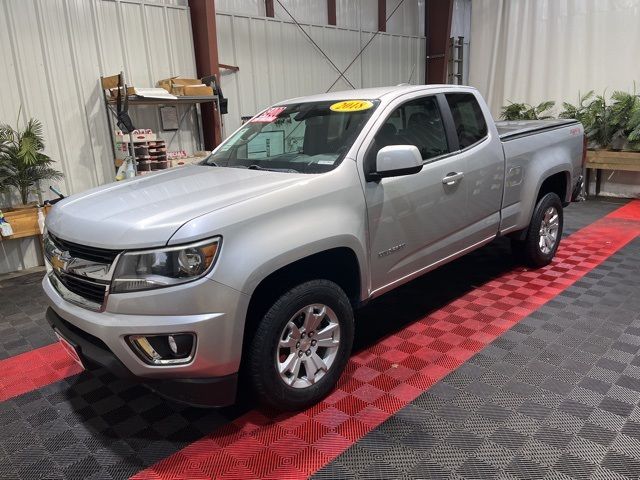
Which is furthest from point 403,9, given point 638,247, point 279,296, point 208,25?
point 279,296

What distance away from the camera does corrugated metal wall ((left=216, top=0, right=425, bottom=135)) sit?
7641mm

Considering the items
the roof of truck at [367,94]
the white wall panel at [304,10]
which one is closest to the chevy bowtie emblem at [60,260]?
the roof of truck at [367,94]

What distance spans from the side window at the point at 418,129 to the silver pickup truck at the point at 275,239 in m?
0.01

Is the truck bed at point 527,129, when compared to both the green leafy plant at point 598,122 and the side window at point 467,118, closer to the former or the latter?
the side window at point 467,118

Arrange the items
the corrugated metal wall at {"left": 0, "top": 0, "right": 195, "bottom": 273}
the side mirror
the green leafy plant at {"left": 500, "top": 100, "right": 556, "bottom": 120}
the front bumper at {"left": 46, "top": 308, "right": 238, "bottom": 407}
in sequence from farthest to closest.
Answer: the green leafy plant at {"left": 500, "top": 100, "right": 556, "bottom": 120} → the corrugated metal wall at {"left": 0, "top": 0, "right": 195, "bottom": 273} → the side mirror → the front bumper at {"left": 46, "top": 308, "right": 238, "bottom": 407}

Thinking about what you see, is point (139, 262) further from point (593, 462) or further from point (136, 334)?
point (593, 462)

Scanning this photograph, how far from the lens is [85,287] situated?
224 centimetres

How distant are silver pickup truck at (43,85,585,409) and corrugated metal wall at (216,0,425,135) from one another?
4533 millimetres

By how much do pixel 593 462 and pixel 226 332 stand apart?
5.63 feet

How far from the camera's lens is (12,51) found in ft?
18.0

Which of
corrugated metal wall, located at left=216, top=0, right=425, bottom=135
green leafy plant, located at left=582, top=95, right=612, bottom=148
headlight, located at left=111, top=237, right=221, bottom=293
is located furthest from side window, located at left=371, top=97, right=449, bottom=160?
green leafy plant, located at left=582, top=95, right=612, bottom=148

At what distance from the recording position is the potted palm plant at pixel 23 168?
5.42 meters

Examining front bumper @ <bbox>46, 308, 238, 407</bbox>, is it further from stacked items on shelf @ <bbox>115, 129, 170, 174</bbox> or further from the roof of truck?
stacked items on shelf @ <bbox>115, 129, 170, 174</bbox>

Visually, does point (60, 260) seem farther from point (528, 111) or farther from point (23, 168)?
point (528, 111)
